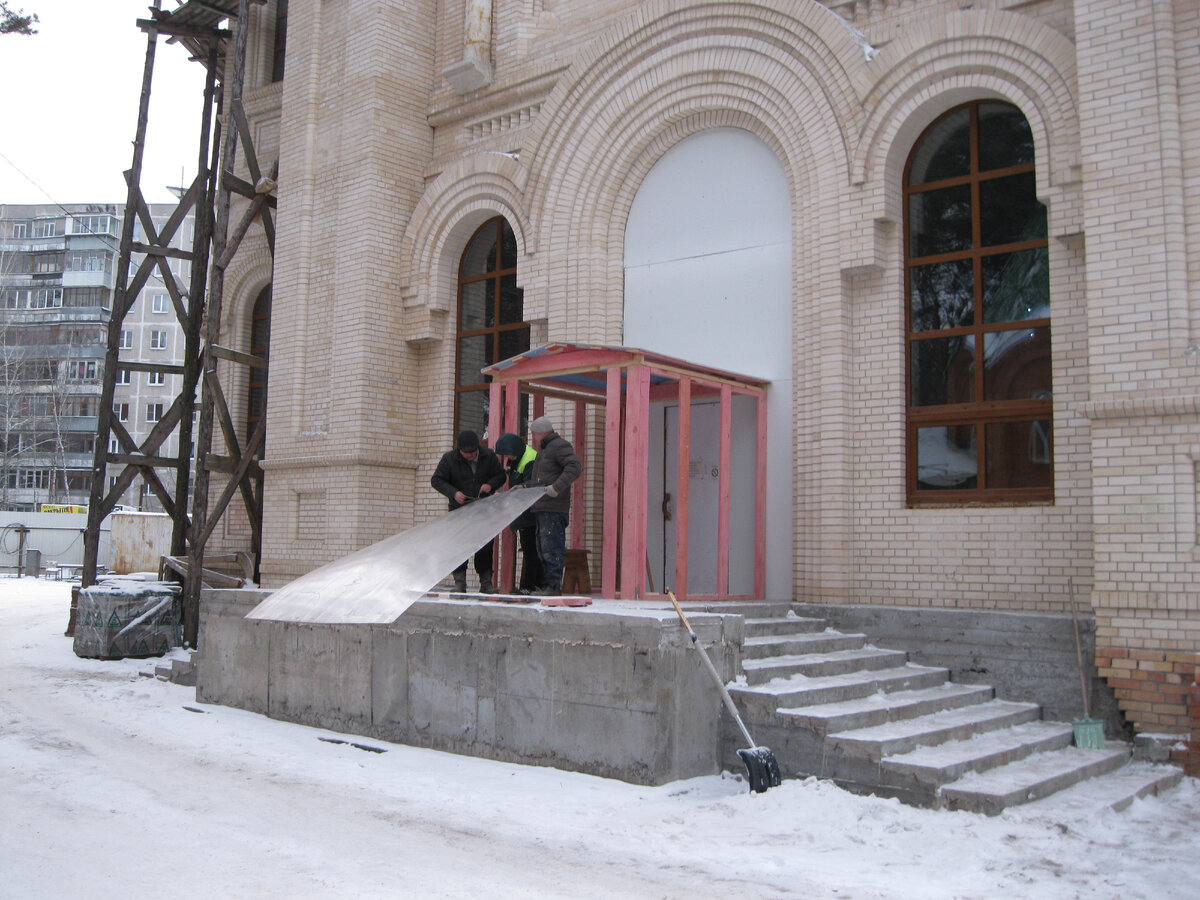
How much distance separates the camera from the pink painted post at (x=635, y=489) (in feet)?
29.2

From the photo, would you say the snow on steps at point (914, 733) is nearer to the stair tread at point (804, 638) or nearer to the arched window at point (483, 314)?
the stair tread at point (804, 638)

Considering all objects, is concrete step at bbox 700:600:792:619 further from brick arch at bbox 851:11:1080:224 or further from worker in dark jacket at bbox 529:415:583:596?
brick arch at bbox 851:11:1080:224

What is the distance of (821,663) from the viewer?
25.6 ft

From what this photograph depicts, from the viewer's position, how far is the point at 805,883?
4.90m

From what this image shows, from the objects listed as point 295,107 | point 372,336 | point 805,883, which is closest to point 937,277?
point 805,883

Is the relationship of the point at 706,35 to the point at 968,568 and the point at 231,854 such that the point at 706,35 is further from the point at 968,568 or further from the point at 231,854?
the point at 231,854

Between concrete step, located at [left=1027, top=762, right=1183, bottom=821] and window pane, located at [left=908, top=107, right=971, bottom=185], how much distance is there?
5135 mm

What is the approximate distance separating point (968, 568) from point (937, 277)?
259cm

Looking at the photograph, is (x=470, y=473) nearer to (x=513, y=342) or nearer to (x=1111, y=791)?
(x=513, y=342)

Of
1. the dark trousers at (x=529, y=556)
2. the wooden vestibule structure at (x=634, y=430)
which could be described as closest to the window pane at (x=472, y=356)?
the wooden vestibule structure at (x=634, y=430)

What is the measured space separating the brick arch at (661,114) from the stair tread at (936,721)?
4.39 metres

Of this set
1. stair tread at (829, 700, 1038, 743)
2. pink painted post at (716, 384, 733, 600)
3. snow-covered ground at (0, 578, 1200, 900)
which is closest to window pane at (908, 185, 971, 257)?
pink painted post at (716, 384, 733, 600)

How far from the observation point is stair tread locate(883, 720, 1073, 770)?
6180mm

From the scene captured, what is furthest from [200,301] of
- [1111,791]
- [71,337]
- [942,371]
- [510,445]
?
[71,337]
